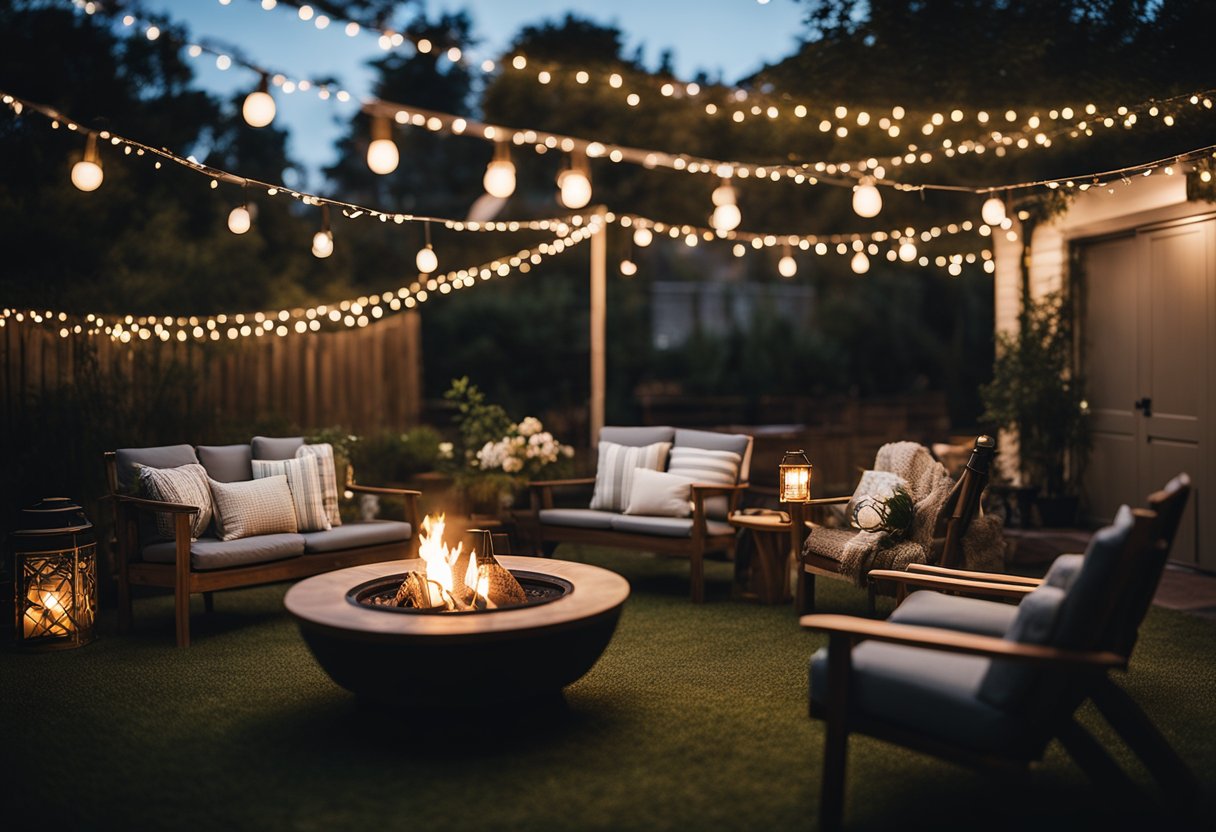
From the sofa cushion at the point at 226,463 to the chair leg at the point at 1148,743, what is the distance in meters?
4.32

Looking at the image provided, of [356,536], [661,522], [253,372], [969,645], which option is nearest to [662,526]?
[661,522]

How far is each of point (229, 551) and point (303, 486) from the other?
27.8 inches

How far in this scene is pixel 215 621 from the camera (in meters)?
5.46

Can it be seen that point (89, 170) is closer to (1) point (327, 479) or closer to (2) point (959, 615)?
(1) point (327, 479)

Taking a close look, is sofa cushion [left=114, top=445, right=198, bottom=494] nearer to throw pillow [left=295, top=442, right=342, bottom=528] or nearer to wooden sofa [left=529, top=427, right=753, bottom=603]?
throw pillow [left=295, top=442, right=342, bottom=528]

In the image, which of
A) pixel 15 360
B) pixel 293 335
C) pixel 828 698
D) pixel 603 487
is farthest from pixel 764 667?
pixel 293 335

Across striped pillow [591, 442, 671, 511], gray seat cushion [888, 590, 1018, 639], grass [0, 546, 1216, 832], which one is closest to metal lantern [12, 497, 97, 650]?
grass [0, 546, 1216, 832]

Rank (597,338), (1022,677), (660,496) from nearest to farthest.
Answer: (1022,677)
(660,496)
(597,338)

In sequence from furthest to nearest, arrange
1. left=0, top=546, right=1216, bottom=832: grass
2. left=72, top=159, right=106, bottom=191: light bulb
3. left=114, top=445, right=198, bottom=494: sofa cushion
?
left=114, top=445, right=198, bottom=494: sofa cushion → left=72, top=159, right=106, bottom=191: light bulb → left=0, top=546, right=1216, bottom=832: grass

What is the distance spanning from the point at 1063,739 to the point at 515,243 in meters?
12.3

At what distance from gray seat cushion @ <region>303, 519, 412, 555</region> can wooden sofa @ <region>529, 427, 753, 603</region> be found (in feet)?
3.15

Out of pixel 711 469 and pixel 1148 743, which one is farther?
pixel 711 469

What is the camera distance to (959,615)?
351 cm

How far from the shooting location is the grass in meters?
3.02
